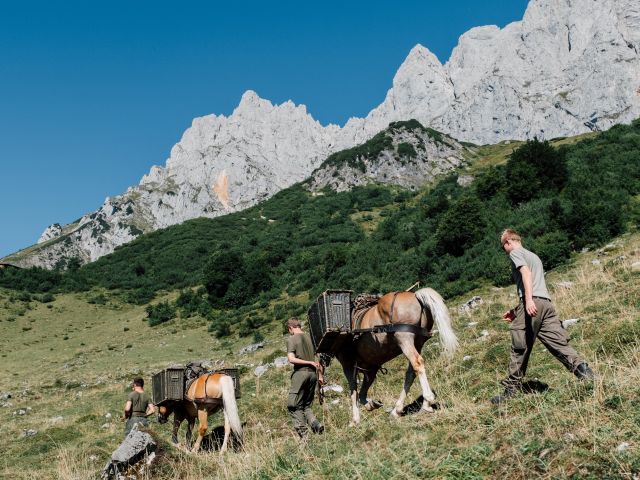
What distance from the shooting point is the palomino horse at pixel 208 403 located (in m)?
11.1

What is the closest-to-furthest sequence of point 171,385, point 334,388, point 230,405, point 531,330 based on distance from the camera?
point 531,330
point 230,405
point 171,385
point 334,388

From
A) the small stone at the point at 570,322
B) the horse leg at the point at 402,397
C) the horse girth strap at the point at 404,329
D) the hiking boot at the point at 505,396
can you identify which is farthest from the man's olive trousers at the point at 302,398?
the small stone at the point at 570,322

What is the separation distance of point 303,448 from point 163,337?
140ft

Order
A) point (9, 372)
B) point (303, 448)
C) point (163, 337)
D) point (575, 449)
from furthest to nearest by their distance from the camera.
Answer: point (163, 337), point (9, 372), point (303, 448), point (575, 449)

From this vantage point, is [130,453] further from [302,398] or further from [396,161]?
[396,161]

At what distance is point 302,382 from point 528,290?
4.45 m

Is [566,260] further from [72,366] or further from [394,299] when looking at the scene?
[72,366]

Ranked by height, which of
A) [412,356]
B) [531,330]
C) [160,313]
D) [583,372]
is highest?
[531,330]

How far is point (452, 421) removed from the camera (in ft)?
21.2

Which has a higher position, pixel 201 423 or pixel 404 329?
pixel 404 329

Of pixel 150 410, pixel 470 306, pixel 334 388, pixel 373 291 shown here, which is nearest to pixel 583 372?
pixel 334 388

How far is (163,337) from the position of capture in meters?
47.4

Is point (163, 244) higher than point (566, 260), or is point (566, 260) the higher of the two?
point (163, 244)

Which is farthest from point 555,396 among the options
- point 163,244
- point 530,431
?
point 163,244
